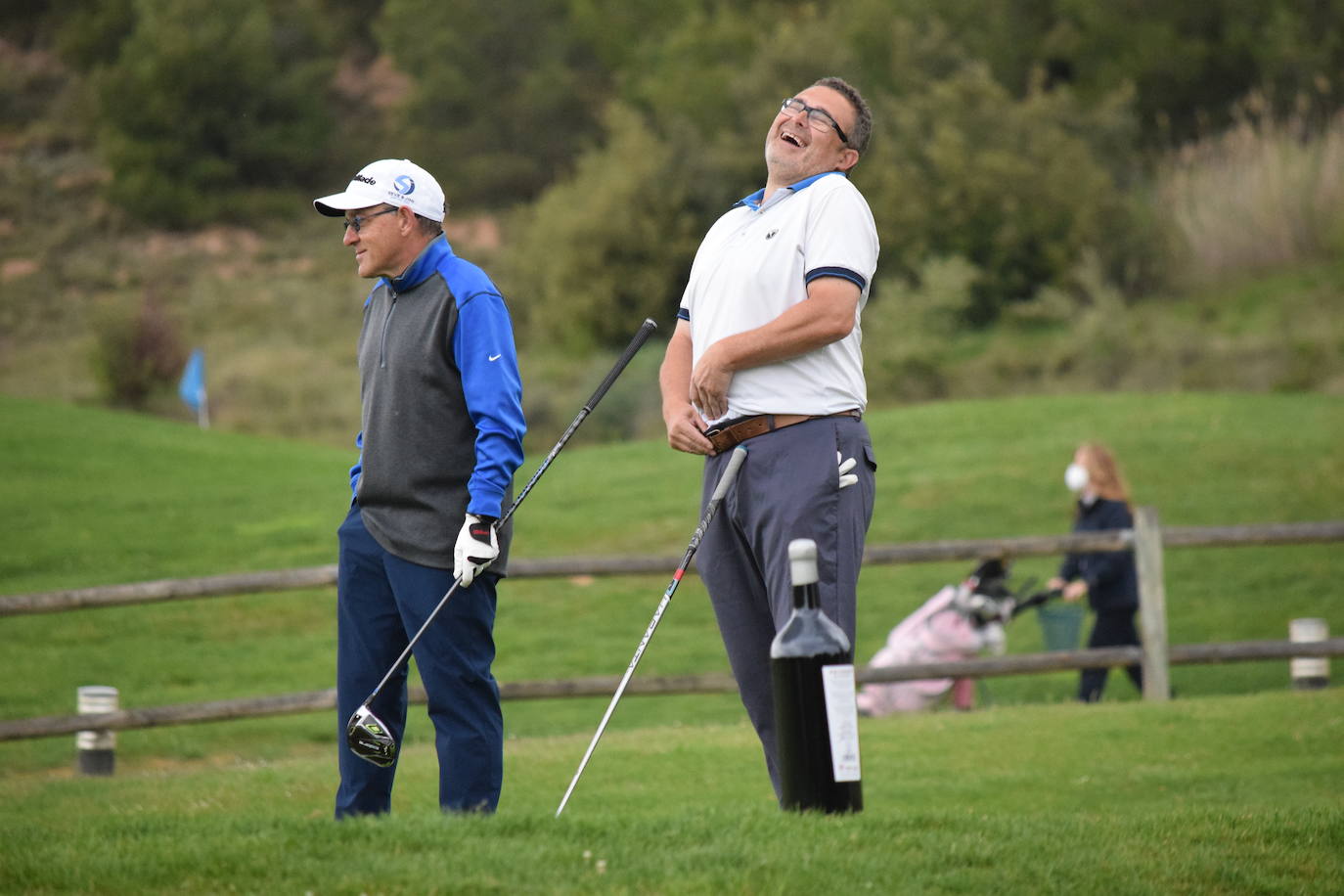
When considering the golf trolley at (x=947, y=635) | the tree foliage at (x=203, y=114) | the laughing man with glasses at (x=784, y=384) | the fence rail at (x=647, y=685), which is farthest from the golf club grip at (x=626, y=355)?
the tree foliage at (x=203, y=114)

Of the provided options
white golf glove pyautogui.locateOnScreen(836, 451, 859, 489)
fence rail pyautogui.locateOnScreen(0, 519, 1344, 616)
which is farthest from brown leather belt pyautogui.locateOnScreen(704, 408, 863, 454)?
fence rail pyautogui.locateOnScreen(0, 519, 1344, 616)

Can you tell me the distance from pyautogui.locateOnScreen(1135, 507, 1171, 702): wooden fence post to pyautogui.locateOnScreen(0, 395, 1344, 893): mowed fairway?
1.51 feet

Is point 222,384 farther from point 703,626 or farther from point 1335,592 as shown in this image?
point 1335,592

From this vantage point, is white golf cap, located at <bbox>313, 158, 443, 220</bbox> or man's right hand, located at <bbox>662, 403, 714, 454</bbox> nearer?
man's right hand, located at <bbox>662, 403, 714, 454</bbox>

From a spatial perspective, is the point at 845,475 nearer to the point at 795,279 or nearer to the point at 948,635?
the point at 795,279

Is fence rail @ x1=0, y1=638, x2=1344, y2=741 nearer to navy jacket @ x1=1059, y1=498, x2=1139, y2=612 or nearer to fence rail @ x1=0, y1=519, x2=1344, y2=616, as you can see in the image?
fence rail @ x1=0, y1=519, x2=1344, y2=616

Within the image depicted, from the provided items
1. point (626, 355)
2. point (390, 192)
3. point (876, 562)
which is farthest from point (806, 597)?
point (876, 562)

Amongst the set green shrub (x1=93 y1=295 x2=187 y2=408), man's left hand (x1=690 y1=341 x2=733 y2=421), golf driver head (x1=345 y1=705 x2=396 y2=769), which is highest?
green shrub (x1=93 y1=295 x2=187 y2=408)

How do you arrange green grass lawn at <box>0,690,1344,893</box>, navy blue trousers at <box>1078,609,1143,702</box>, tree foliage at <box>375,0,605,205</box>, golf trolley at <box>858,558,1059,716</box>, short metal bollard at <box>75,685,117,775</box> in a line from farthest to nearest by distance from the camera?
1. tree foliage at <box>375,0,605,205</box>
2. navy blue trousers at <box>1078,609,1143,702</box>
3. golf trolley at <box>858,558,1059,716</box>
4. short metal bollard at <box>75,685,117,775</box>
5. green grass lawn at <box>0,690,1344,893</box>

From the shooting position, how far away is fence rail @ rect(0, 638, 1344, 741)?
8.36m

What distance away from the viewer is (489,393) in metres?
4.73

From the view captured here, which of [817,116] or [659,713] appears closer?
[817,116]

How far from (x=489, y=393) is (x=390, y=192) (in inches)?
26.7

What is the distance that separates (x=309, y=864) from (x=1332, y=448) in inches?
624
